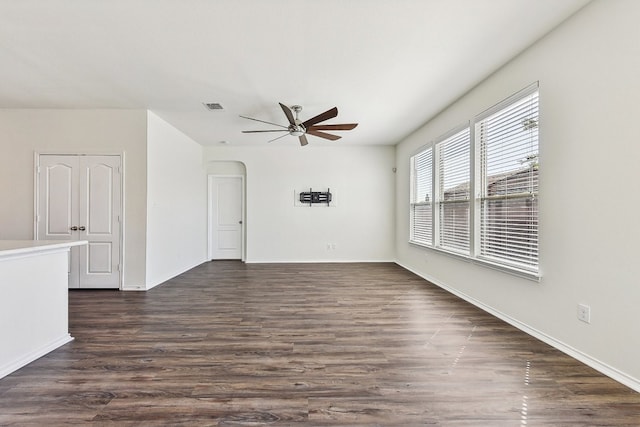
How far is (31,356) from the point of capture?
224 centimetres

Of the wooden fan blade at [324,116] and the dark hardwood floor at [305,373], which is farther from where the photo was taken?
the wooden fan blade at [324,116]

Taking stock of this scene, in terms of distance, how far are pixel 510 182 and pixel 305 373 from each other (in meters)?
2.72

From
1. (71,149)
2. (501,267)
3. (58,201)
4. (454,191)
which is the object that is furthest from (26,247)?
(454,191)

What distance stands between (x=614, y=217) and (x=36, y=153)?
22.1 feet

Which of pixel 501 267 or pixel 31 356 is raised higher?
pixel 501 267

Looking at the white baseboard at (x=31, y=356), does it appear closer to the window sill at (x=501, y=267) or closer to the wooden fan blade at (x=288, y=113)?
the wooden fan blade at (x=288, y=113)

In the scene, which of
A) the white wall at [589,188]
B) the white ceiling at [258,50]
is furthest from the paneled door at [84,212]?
the white wall at [589,188]

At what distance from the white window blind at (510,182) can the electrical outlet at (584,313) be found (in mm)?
486

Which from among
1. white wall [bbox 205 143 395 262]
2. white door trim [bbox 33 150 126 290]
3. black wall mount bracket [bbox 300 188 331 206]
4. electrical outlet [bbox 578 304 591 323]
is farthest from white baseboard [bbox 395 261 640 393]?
white door trim [bbox 33 150 126 290]

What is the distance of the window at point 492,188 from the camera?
2775 millimetres

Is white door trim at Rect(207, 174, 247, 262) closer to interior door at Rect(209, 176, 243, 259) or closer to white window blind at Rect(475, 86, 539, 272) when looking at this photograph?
interior door at Rect(209, 176, 243, 259)

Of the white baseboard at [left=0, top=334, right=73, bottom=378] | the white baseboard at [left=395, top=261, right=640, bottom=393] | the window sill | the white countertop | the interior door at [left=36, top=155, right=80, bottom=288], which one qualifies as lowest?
the white baseboard at [left=0, top=334, right=73, bottom=378]

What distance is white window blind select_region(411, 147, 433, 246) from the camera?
16.8 ft

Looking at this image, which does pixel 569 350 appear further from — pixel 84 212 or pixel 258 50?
pixel 84 212
